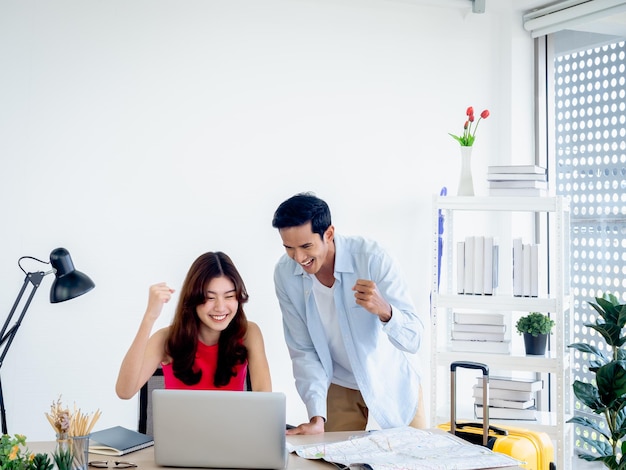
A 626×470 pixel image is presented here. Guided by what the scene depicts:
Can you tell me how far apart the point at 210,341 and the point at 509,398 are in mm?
1663

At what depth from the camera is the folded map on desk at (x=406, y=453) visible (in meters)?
1.85

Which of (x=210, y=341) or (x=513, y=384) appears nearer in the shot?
(x=210, y=341)

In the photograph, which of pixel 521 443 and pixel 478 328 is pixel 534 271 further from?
pixel 521 443

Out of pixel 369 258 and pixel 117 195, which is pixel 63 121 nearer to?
pixel 117 195

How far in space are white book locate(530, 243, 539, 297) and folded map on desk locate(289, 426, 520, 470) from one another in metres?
1.48

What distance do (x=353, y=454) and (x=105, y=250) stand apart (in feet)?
6.23

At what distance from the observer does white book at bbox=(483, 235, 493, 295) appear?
352 cm

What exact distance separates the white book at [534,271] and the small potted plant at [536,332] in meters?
0.12

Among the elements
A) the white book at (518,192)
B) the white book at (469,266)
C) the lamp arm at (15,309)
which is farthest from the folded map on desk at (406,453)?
the white book at (518,192)

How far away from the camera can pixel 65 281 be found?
251cm

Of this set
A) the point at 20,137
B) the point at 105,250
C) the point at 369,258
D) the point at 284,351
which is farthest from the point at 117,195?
the point at 369,258

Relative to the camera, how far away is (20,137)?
10.8 ft

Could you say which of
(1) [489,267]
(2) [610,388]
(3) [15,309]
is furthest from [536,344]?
(3) [15,309]

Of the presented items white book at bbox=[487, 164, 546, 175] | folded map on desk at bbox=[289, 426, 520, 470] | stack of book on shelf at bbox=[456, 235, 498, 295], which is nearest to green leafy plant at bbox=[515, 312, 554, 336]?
stack of book on shelf at bbox=[456, 235, 498, 295]
